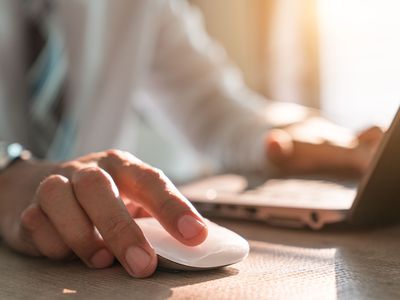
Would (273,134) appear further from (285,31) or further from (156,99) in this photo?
(285,31)

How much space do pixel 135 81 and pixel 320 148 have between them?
1.90 feet

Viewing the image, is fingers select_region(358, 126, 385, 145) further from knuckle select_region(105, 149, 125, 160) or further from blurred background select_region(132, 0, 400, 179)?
blurred background select_region(132, 0, 400, 179)

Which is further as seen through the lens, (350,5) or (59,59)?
(350,5)

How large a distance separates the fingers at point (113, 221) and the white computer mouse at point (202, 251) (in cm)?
1

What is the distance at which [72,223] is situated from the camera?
45cm

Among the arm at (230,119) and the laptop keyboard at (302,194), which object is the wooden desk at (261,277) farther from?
the arm at (230,119)

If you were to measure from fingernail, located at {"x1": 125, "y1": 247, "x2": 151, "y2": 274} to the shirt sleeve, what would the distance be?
31.2 inches

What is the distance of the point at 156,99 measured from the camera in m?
1.53

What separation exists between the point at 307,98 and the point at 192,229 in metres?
2.09

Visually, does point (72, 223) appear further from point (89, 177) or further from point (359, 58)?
point (359, 58)

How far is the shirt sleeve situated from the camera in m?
1.26

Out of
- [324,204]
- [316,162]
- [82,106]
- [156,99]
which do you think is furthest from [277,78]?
[324,204]

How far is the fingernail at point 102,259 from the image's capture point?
0.43 m

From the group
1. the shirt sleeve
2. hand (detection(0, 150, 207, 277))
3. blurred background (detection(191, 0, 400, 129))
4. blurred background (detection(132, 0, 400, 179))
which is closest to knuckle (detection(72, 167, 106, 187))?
hand (detection(0, 150, 207, 277))
